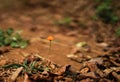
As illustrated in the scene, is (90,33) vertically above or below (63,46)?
above

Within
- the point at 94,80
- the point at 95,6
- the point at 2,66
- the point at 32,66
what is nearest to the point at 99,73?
the point at 94,80

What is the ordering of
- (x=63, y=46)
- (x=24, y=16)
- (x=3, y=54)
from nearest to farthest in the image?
1. (x=3, y=54)
2. (x=63, y=46)
3. (x=24, y=16)

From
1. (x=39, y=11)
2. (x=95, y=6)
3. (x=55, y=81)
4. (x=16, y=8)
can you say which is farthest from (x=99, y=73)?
(x=16, y=8)

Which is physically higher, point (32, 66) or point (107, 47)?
point (107, 47)

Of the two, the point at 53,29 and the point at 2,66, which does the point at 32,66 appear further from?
the point at 53,29

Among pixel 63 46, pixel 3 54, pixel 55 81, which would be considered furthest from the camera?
pixel 63 46

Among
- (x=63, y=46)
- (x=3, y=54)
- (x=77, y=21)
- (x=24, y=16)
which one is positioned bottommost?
(x=3, y=54)

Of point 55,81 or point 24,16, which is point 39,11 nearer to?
point 24,16

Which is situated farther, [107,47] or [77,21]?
[77,21]

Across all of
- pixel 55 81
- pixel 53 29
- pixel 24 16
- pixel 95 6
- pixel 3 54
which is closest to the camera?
pixel 55 81
